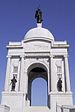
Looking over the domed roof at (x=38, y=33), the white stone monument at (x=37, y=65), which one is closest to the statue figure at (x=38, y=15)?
the domed roof at (x=38, y=33)

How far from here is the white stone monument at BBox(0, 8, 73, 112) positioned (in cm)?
3019

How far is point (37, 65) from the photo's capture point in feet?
115

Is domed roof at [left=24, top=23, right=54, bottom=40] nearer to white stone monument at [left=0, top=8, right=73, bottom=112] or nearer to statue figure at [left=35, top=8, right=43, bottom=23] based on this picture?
white stone monument at [left=0, top=8, right=73, bottom=112]

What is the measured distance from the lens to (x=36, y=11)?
1639 inches

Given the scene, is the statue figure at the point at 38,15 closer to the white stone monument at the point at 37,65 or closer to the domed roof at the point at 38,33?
the domed roof at the point at 38,33

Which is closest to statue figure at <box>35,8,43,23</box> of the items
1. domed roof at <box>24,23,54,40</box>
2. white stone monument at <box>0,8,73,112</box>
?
domed roof at <box>24,23,54,40</box>

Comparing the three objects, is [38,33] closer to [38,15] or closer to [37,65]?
[37,65]

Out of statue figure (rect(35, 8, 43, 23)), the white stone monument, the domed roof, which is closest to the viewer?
the white stone monument

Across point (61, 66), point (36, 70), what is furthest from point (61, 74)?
point (36, 70)

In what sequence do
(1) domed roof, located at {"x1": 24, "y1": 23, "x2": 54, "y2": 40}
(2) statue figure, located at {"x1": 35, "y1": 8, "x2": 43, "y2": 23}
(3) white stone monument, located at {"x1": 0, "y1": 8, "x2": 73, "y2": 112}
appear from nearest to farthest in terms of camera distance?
(3) white stone monument, located at {"x1": 0, "y1": 8, "x2": 73, "y2": 112} → (1) domed roof, located at {"x1": 24, "y1": 23, "x2": 54, "y2": 40} → (2) statue figure, located at {"x1": 35, "y1": 8, "x2": 43, "y2": 23}

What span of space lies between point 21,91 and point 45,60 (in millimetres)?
6343

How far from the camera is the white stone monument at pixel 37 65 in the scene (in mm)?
30188

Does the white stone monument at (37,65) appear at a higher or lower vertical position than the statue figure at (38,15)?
lower

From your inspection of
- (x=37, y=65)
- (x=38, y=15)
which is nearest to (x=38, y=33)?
(x=37, y=65)
